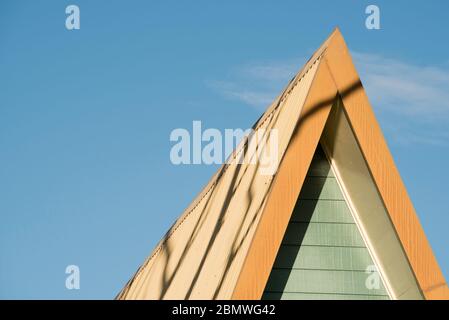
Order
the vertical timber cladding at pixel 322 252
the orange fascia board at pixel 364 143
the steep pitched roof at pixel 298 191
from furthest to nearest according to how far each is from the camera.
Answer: the vertical timber cladding at pixel 322 252 → the orange fascia board at pixel 364 143 → the steep pitched roof at pixel 298 191

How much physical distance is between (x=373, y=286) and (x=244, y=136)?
4.08m

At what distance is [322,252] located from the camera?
36.2 feet

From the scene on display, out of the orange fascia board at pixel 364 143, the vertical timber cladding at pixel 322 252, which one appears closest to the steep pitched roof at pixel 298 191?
the orange fascia board at pixel 364 143

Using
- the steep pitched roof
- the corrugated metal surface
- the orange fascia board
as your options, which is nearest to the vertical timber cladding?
the steep pitched roof

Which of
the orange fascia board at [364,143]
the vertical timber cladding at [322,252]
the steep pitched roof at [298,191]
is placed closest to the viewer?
the steep pitched roof at [298,191]

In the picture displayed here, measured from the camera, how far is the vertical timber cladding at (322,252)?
10.9m

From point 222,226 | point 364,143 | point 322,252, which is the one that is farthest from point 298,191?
point 222,226

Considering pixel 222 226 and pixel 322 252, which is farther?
pixel 222 226

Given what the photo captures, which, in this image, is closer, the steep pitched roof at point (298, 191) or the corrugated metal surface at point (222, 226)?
the steep pitched roof at point (298, 191)

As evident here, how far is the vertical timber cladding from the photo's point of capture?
429 inches

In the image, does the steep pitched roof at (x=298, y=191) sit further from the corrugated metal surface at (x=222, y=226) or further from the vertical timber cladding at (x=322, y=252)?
the vertical timber cladding at (x=322, y=252)

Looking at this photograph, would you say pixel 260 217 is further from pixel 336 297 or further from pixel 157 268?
pixel 157 268

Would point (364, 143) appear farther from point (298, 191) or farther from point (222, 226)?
point (222, 226)
